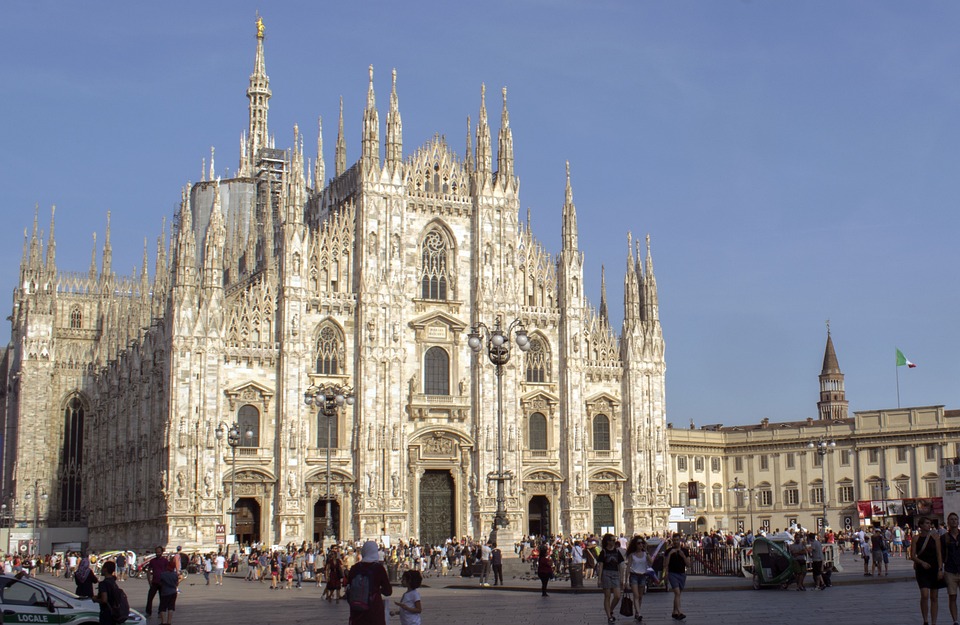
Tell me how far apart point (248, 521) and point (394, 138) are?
65.0 feet

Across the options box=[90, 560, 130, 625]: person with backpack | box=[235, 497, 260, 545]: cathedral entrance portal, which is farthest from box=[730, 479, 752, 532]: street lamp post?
box=[90, 560, 130, 625]: person with backpack

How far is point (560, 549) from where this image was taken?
46469mm

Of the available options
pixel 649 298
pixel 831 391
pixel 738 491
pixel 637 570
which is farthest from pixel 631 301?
pixel 831 391

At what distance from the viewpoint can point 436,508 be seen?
6100cm

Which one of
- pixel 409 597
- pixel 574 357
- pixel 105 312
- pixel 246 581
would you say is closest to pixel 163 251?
pixel 105 312

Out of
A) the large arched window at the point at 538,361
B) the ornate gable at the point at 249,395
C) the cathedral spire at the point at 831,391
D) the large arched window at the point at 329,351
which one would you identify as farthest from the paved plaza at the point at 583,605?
the cathedral spire at the point at 831,391

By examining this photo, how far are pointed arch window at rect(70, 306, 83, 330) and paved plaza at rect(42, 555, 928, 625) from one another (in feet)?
202

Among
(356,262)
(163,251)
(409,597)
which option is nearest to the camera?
(409,597)

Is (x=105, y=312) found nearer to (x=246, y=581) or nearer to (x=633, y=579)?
(x=246, y=581)

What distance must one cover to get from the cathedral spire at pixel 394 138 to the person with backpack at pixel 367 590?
47.5 m

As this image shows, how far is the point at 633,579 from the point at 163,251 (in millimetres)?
67554

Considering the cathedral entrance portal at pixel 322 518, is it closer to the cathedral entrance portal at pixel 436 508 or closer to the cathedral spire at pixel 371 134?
the cathedral entrance portal at pixel 436 508

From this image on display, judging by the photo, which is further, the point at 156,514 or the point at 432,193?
the point at 432,193

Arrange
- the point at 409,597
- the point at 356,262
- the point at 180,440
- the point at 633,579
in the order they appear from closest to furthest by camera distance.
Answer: the point at 409,597, the point at 633,579, the point at 180,440, the point at 356,262
